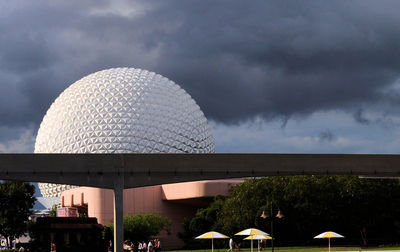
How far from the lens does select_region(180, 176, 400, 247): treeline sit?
50.2 meters

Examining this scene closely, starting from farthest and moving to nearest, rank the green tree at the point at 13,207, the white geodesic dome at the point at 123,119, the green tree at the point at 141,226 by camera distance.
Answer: the white geodesic dome at the point at 123,119, the green tree at the point at 13,207, the green tree at the point at 141,226

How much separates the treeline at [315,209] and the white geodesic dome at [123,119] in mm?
13850

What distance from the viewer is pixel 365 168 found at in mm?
32531

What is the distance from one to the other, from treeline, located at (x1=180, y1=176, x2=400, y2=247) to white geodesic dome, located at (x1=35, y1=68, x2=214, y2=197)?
13.9 m

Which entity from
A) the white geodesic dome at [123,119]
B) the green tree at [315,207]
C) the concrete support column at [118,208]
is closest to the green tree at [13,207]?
the white geodesic dome at [123,119]

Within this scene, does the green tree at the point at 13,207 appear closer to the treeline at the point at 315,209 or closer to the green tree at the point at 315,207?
the treeline at the point at 315,209

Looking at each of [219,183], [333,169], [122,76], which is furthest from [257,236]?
[122,76]

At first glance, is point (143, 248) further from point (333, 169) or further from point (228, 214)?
point (333, 169)

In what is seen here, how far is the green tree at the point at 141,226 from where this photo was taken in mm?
53906

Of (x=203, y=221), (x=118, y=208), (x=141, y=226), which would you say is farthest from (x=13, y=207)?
(x=118, y=208)

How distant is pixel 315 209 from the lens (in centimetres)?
5047

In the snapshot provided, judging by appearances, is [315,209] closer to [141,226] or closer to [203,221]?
[203,221]

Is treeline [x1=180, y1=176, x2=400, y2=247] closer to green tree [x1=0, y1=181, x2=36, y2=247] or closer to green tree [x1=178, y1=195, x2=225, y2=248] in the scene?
green tree [x1=178, y1=195, x2=225, y2=248]

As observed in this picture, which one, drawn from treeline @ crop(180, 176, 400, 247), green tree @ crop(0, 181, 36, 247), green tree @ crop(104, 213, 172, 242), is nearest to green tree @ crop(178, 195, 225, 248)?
treeline @ crop(180, 176, 400, 247)
